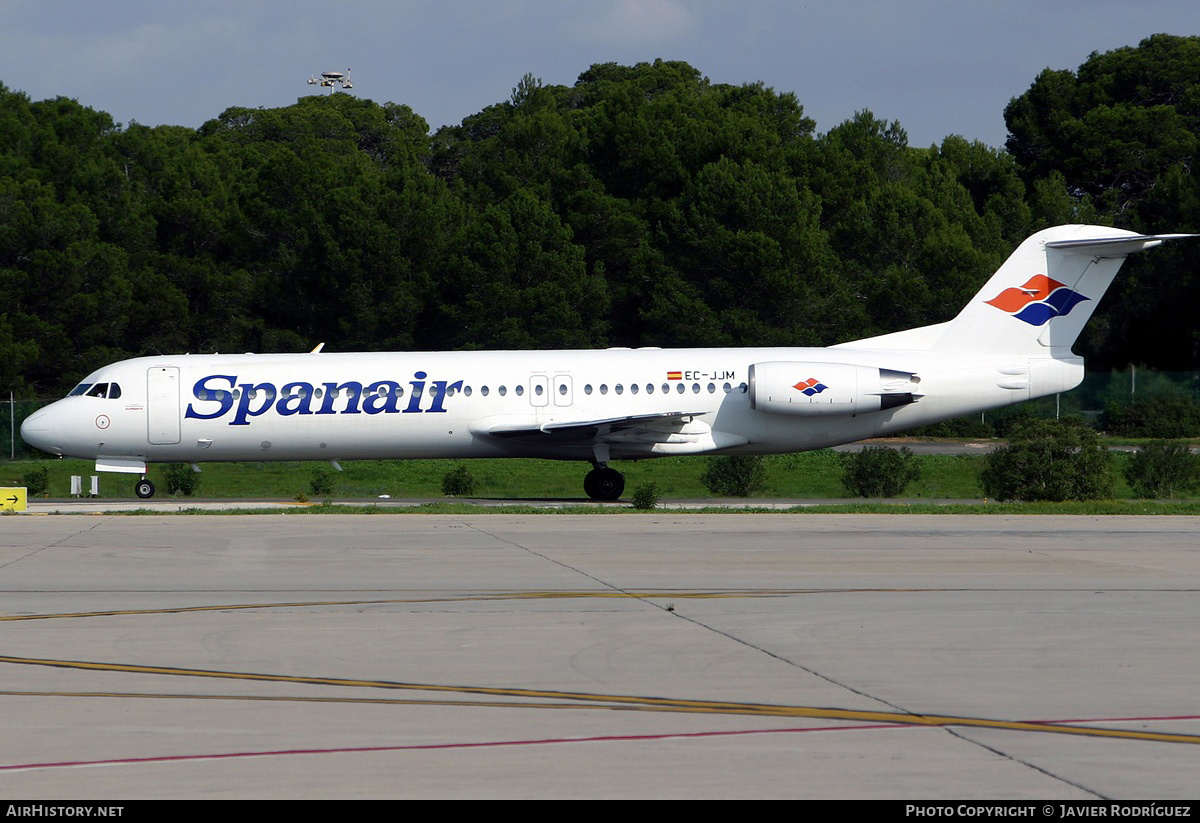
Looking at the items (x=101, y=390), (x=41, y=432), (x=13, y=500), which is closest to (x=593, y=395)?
(x=101, y=390)

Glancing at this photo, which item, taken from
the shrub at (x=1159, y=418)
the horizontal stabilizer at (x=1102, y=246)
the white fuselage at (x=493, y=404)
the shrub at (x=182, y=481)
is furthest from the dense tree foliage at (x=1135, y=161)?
the shrub at (x=182, y=481)

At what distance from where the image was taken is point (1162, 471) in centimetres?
3145

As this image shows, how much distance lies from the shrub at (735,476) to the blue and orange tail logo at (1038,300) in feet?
21.7

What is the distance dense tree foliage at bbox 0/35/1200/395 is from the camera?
56031mm

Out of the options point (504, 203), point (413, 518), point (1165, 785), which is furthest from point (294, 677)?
point (504, 203)

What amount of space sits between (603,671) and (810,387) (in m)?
19.3

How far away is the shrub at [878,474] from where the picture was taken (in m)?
32.2

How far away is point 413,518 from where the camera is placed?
2453 centimetres

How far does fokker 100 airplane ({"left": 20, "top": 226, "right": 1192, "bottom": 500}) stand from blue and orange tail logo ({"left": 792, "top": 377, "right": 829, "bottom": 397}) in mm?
29

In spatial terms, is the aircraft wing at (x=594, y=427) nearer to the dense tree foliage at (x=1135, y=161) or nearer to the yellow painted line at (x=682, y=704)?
the yellow painted line at (x=682, y=704)

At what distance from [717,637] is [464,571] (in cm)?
556

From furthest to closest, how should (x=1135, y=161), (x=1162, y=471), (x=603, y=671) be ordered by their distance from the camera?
(x=1135, y=161) → (x=1162, y=471) → (x=603, y=671)

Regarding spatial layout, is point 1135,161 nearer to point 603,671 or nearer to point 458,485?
point 458,485
